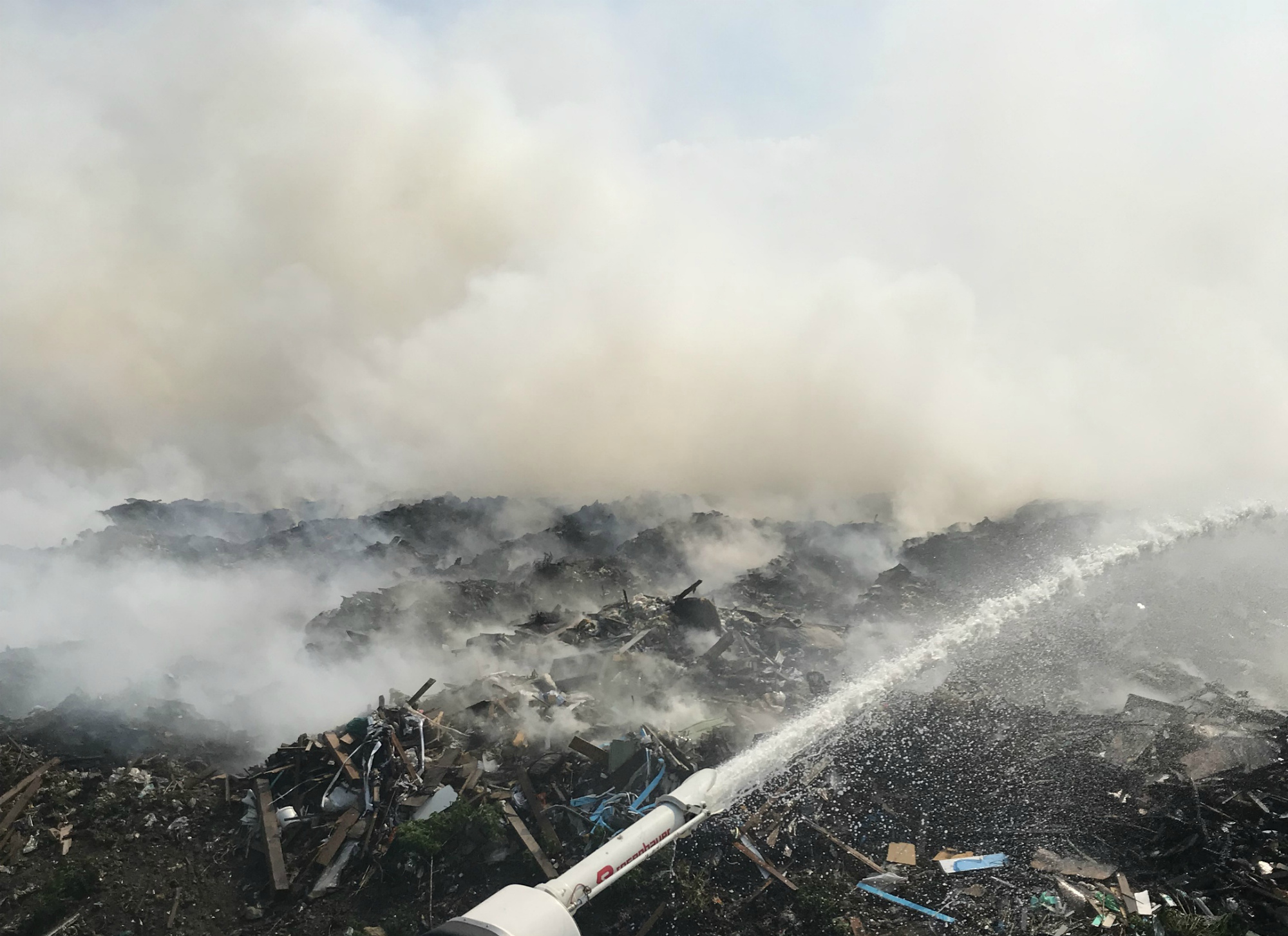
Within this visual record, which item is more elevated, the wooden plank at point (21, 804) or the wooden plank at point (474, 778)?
the wooden plank at point (21, 804)

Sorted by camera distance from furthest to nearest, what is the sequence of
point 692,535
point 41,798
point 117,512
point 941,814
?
1. point 117,512
2. point 692,535
3. point 41,798
4. point 941,814

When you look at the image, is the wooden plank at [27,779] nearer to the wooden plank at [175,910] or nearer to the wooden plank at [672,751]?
the wooden plank at [175,910]

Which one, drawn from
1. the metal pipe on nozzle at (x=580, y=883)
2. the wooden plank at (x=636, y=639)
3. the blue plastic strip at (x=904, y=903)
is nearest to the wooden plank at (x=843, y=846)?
the blue plastic strip at (x=904, y=903)

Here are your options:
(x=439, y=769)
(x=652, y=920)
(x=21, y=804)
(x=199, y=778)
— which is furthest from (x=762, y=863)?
(x=21, y=804)

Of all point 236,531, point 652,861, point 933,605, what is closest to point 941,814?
point 652,861

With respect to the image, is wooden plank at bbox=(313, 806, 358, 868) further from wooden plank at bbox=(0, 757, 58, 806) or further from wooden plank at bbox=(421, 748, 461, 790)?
wooden plank at bbox=(0, 757, 58, 806)

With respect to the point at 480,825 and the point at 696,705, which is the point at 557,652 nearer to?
the point at 696,705
